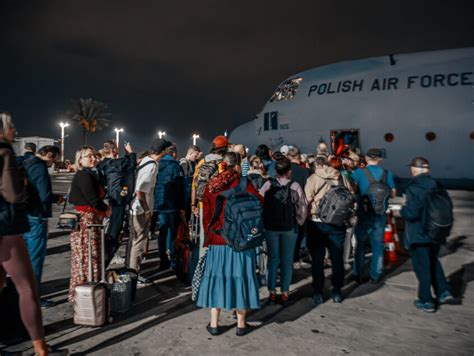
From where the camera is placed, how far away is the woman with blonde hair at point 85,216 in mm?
4137

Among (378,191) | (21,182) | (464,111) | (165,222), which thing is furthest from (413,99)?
(21,182)

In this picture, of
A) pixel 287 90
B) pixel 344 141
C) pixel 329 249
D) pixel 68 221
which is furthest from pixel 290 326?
pixel 287 90

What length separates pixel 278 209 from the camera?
425 centimetres

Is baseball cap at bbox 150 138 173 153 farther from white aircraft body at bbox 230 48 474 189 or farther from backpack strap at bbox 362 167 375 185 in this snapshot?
white aircraft body at bbox 230 48 474 189

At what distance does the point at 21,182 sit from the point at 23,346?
64.8 inches

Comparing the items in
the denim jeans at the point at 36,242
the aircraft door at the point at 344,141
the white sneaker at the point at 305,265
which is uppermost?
the aircraft door at the point at 344,141

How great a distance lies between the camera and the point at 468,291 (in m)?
4.96

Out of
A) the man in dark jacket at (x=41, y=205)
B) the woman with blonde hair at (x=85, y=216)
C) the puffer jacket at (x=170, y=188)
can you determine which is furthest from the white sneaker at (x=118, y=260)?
the man in dark jacket at (x=41, y=205)

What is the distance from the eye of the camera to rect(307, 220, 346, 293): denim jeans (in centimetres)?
459

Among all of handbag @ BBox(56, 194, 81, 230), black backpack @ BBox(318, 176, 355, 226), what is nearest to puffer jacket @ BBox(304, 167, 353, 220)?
black backpack @ BBox(318, 176, 355, 226)

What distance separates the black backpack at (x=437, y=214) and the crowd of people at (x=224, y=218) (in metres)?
0.09

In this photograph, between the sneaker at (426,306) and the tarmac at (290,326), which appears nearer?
the tarmac at (290,326)

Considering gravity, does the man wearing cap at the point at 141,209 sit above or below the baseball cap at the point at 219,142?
below

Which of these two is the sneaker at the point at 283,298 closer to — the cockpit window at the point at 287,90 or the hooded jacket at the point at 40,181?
the hooded jacket at the point at 40,181
